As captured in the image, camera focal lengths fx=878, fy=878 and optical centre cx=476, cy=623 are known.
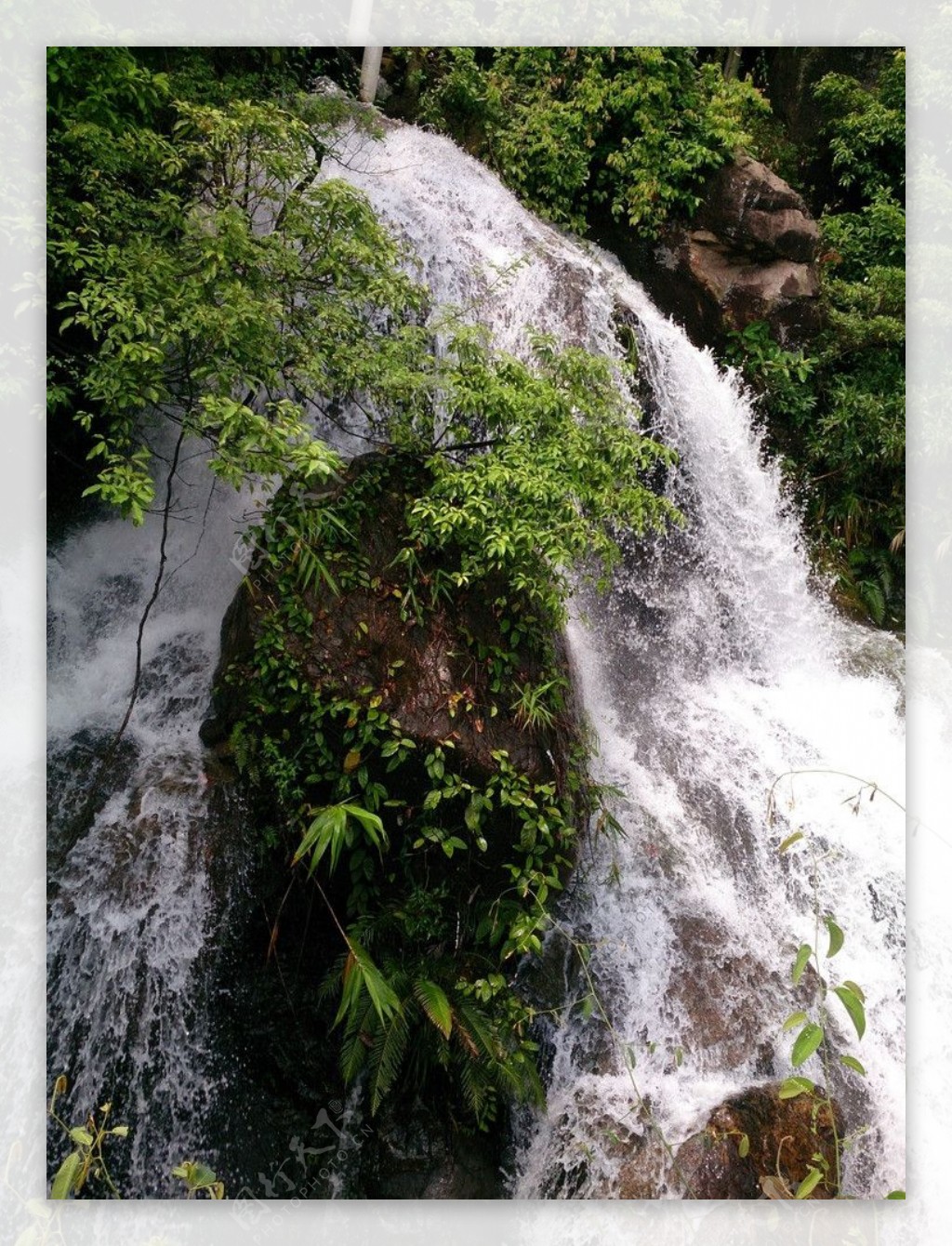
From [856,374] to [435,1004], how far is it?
4.52 meters

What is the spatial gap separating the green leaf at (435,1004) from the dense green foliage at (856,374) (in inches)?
130

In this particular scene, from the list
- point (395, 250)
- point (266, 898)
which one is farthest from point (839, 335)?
point (266, 898)

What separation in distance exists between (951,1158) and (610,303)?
13.1ft

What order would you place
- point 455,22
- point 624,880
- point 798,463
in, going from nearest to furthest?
point 624,880 → point 455,22 → point 798,463

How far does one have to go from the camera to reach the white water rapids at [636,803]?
288cm

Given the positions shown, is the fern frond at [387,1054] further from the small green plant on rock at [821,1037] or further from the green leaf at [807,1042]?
the green leaf at [807,1042]

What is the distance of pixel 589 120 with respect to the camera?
17.2ft

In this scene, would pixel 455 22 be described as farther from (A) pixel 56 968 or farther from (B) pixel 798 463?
(A) pixel 56 968

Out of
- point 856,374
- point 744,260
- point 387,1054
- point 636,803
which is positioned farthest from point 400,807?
point 744,260

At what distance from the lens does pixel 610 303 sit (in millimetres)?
4719

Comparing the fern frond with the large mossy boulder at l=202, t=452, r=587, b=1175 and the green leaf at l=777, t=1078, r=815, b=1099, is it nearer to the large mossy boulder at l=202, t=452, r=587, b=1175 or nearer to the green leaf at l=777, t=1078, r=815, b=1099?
the large mossy boulder at l=202, t=452, r=587, b=1175

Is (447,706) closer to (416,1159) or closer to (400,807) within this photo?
(400,807)

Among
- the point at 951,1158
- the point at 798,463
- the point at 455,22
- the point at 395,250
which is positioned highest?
the point at 455,22

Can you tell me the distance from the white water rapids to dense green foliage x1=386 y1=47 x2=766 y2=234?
0.64 metres
